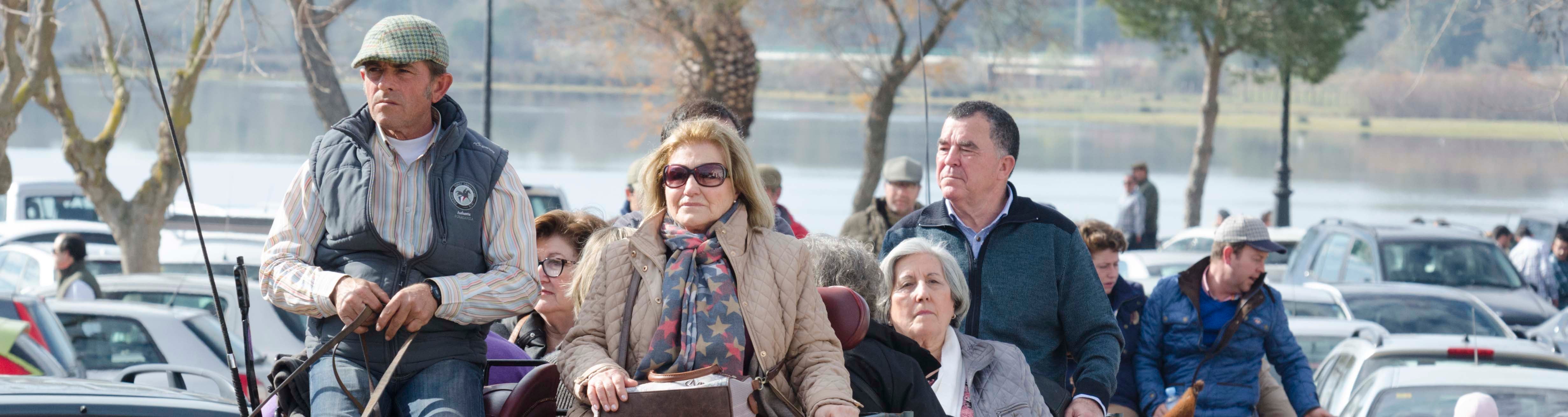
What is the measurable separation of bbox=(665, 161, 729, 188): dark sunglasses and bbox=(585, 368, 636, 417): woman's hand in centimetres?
55

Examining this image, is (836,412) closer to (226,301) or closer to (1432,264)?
(226,301)

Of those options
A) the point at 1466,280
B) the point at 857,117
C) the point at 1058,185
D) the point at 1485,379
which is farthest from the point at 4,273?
the point at 857,117

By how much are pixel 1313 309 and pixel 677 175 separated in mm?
8306

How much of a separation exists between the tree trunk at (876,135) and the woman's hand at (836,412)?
17.6 meters

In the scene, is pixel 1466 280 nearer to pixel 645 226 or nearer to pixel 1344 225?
pixel 1344 225

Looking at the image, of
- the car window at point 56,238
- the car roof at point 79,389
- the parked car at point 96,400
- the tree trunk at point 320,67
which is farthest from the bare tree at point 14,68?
the parked car at point 96,400

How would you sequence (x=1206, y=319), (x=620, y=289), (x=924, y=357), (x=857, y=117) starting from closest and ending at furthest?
(x=620, y=289)
(x=924, y=357)
(x=1206, y=319)
(x=857, y=117)

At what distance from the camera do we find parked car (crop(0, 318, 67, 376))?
22.6 feet

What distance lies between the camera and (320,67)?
1365 cm

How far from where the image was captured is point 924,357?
13.9ft

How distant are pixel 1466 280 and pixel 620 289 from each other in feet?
38.7

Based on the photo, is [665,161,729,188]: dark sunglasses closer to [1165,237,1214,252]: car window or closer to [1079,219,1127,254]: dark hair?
[1079,219,1127,254]: dark hair

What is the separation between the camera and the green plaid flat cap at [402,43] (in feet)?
11.7

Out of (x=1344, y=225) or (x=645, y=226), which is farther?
(x=1344, y=225)
